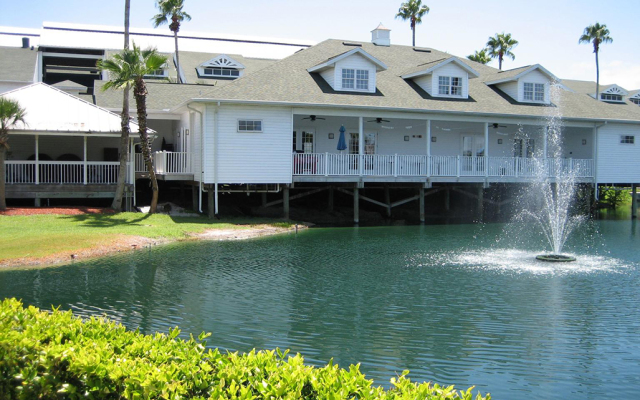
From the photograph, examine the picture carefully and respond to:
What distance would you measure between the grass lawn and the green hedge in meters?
11.4

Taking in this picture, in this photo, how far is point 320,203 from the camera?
105 feet

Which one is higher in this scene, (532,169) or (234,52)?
(234,52)

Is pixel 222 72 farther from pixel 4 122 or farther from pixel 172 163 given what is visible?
pixel 4 122

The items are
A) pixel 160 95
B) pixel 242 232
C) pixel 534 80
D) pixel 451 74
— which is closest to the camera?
pixel 242 232

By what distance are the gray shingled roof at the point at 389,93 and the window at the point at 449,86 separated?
76 cm

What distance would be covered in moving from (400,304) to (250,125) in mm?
15243

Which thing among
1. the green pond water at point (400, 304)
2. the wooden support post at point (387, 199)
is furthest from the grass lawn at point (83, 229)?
the wooden support post at point (387, 199)

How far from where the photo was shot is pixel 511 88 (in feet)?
109

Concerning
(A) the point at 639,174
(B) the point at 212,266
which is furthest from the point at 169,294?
(A) the point at 639,174

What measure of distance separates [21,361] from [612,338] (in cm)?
870

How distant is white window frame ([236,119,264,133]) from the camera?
25.7 meters

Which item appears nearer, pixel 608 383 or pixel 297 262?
pixel 608 383

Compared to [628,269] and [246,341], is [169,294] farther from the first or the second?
[628,269]

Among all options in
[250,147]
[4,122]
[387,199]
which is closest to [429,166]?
[387,199]
